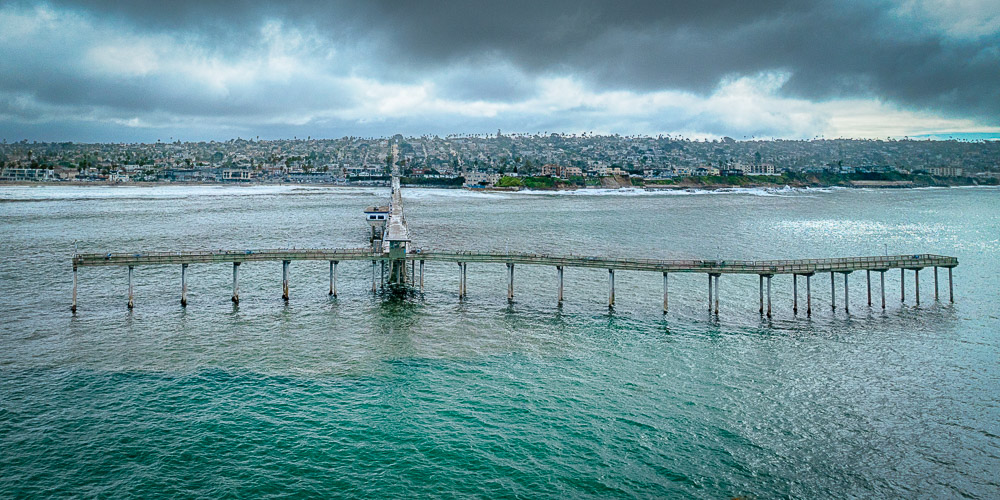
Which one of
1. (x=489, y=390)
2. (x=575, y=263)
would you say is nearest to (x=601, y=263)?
(x=575, y=263)

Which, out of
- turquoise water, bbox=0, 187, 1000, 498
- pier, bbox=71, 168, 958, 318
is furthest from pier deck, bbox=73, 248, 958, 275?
turquoise water, bbox=0, 187, 1000, 498

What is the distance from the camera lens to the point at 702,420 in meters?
28.4

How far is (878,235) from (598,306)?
249 ft

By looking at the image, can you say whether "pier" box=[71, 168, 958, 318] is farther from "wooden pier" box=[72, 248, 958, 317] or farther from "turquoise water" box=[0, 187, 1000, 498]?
"turquoise water" box=[0, 187, 1000, 498]

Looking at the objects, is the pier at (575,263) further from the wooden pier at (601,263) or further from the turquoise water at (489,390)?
the turquoise water at (489,390)

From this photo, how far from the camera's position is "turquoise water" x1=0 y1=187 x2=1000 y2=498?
23.7 metres

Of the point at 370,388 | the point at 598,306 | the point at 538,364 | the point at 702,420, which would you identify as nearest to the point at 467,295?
the point at 598,306

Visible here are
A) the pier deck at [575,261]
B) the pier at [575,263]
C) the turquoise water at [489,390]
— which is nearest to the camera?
the turquoise water at [489,390]

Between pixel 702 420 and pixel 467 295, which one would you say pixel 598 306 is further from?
pixel 702 420

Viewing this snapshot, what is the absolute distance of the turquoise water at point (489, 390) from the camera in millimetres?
23656

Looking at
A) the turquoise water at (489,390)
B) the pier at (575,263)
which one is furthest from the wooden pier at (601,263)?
the turquoise water at (489,390)

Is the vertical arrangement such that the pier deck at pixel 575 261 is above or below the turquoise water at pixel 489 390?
above

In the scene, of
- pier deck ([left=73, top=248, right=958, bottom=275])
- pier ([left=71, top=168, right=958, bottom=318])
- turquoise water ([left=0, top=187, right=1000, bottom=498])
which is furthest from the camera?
pier ([left=71, top=168, right=958, bottom=318])

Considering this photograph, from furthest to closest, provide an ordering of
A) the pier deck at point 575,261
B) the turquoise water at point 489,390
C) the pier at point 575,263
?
the pier at point 575,263 < the pier deck at point 575,261 < the turquoise water at point 489,390
